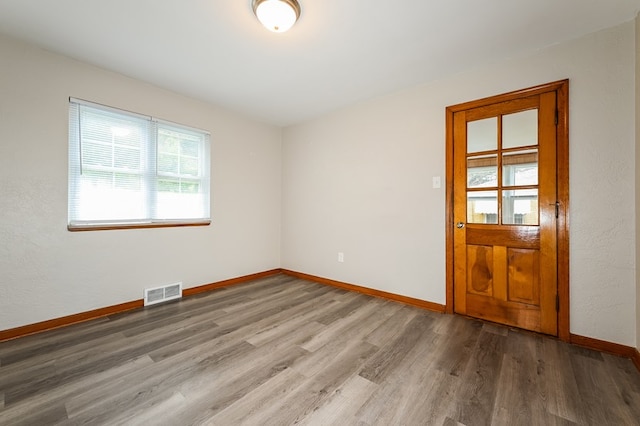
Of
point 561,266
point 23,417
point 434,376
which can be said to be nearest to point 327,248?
point 434,376

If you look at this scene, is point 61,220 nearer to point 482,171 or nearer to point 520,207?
point 482,171

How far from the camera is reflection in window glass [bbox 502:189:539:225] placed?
229 centimetres

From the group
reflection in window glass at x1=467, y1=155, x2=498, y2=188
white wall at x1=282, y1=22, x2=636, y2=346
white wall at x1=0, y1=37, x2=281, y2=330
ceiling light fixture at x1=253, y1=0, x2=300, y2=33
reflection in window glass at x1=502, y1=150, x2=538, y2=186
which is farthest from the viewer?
reflection in window glass at x1=467, y1=155, x2=498, y2=188

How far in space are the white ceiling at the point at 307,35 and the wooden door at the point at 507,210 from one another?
548 mm

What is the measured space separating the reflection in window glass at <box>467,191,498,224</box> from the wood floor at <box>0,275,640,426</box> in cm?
101

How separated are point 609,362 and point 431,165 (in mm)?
2046

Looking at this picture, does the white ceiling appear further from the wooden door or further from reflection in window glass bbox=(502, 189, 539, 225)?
reflection in window glass bbox=(502, 189, 539, 225)

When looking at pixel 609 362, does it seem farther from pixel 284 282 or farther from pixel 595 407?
pixel 284 282

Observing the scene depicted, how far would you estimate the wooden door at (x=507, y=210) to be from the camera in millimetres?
2209

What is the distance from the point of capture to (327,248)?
384 centimetres

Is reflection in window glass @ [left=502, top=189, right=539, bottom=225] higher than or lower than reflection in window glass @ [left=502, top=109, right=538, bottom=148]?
lower

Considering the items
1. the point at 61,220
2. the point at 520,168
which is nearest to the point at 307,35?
the point at 520,168

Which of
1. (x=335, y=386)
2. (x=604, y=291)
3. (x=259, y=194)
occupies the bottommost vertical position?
(x=335, y=386)

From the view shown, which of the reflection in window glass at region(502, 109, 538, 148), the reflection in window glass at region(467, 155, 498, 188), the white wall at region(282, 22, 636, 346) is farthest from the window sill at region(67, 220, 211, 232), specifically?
the reflection in window glass at region(502, 109, 538, 148)
